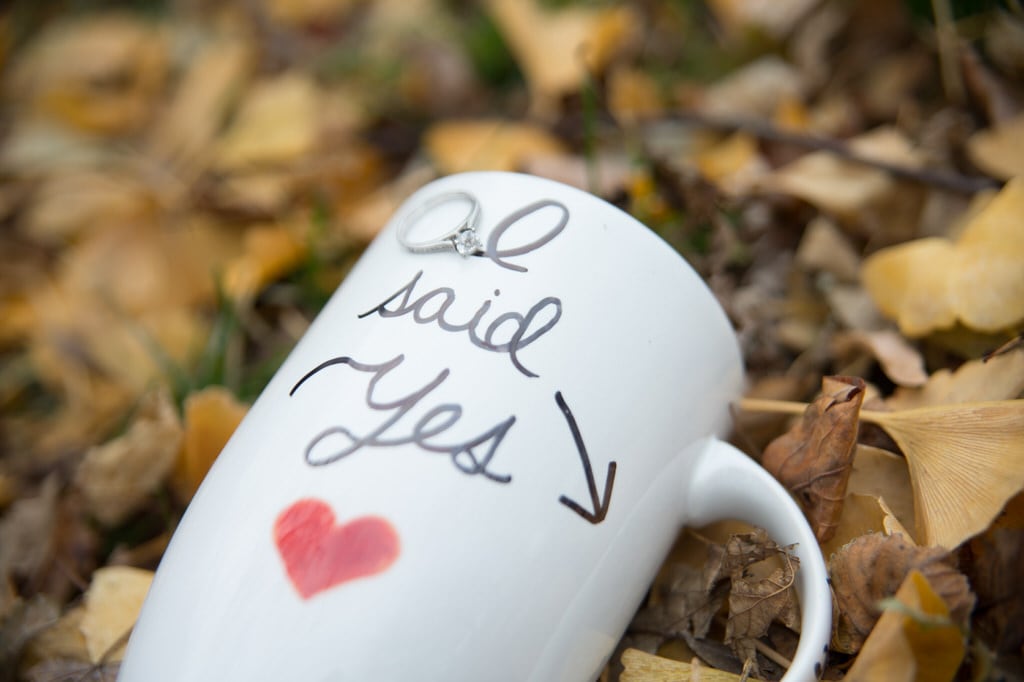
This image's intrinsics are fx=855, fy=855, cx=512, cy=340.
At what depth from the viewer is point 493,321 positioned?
574 millimetres

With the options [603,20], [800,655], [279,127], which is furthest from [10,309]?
[800,655]

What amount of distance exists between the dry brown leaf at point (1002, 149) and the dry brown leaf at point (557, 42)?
0.47 metres

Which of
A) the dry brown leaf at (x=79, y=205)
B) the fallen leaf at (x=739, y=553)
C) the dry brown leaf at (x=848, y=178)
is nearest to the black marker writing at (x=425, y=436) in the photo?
the fallen leaf at (x=739, y=553)

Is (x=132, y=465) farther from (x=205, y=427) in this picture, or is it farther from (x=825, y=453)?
(x=825, y=453)

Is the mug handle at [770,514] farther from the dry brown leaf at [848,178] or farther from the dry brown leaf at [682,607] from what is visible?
the dry brown leaf at [848,178]

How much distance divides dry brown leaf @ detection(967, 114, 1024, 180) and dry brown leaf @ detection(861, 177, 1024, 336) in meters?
0.12

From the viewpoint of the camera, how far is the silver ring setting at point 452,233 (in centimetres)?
62

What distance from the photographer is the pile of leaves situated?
629 mm

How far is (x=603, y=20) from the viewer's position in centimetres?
120

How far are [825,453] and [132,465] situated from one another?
0.63 meters

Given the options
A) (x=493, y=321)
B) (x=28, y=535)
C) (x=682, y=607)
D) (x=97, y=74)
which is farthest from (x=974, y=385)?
(x=97, y=74)

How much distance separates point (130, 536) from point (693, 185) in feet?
2.34

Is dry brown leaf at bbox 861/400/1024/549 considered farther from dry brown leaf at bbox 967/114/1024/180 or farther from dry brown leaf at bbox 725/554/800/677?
dry brown leaf at bbox 967/114/1024/180

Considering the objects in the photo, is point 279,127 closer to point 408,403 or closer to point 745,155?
point 745,155
